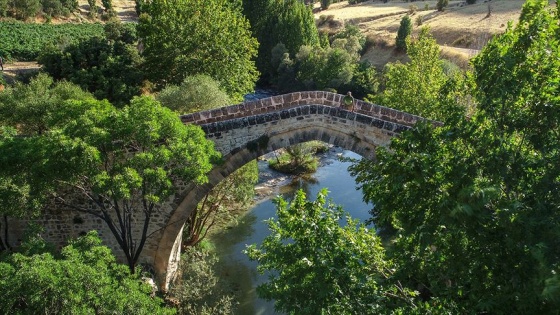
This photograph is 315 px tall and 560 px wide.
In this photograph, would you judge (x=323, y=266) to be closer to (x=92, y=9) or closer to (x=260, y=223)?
(x=260, y=223)

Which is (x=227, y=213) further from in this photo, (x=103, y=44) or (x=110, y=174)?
A: (x=103, y=44)

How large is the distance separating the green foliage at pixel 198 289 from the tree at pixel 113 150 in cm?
453

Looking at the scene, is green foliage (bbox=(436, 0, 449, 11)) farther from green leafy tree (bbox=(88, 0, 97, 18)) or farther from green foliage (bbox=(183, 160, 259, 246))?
green foliage (bbox=(183, 160, 259, 246))

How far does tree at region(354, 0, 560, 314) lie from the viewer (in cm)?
604

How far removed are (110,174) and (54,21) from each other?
180 feet

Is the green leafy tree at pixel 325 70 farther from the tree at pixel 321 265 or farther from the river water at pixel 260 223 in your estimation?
the tree at pixel 321 265

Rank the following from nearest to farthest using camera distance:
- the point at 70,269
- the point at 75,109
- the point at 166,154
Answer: the point at 70,269, the point at 166,154, the point at 75,109

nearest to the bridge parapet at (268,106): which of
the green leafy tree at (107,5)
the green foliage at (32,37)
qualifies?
the green foliage at (32,37)

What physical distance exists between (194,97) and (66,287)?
1306 cm

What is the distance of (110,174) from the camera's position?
483 inches

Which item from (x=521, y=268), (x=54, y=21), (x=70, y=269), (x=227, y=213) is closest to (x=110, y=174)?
(x=70, y=269)

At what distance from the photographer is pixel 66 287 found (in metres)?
9.81

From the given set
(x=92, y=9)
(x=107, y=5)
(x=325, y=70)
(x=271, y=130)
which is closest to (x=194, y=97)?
(x=271, y=130)

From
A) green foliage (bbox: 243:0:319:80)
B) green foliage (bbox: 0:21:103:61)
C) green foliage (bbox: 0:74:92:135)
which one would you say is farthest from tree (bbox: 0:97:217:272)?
green foliage (bbox: 243:0:319:80)
